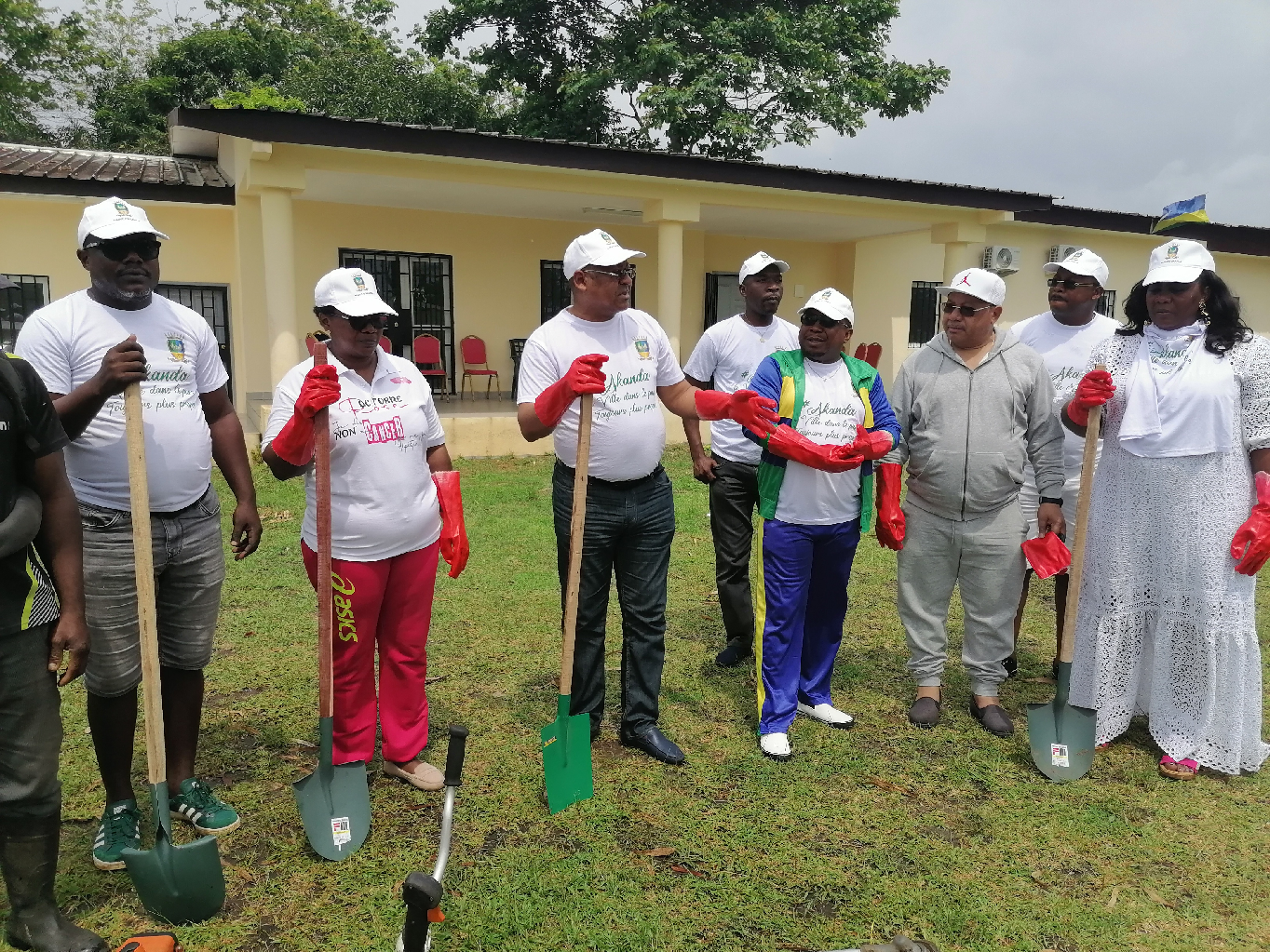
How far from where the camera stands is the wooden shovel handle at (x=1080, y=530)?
351 centimetres

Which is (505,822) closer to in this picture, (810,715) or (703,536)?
(810,715)

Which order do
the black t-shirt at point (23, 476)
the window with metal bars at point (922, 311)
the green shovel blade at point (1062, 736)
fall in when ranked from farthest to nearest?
1. the window with metal bars at point (922, 311)
2. the green shovel blade at point (1062, 736)
3. the black t-shirt at point (23, 476)

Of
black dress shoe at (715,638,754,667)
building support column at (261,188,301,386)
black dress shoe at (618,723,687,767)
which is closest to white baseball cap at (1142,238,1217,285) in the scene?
black dress shoe at (715,638,754,667)

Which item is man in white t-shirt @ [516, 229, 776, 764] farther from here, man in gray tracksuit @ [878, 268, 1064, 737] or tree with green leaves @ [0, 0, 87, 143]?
tree with green leaves @ [0, 0, 87, 143]

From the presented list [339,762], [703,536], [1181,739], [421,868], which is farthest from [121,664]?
[703,536]

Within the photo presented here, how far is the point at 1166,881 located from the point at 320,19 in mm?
31681

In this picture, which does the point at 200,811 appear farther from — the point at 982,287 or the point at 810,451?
the point at 982,287

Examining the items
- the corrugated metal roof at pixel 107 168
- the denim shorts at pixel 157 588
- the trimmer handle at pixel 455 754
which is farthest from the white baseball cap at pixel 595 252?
the corrugated metal roof at pixel 107 168

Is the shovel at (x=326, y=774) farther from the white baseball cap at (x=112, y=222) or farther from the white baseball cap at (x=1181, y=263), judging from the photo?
the white baseball cap at (x=1181, y=263)

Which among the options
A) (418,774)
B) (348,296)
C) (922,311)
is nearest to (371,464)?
(348,296)

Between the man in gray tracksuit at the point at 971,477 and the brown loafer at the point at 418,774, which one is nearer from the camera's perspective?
the brown loafer at the point at 418,774

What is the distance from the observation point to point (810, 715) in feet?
13.4

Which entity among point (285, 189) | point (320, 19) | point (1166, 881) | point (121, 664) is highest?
point (320, 19)

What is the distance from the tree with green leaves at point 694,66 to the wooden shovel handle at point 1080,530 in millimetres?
17489
